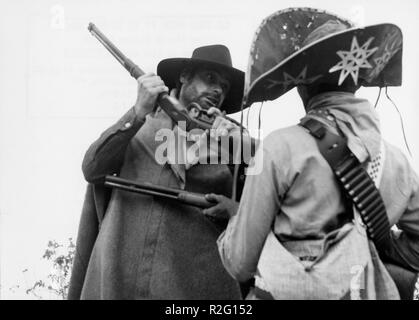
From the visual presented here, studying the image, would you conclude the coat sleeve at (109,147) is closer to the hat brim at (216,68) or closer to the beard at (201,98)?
A: the beard at (201,98)

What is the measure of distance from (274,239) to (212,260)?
0.96 meters

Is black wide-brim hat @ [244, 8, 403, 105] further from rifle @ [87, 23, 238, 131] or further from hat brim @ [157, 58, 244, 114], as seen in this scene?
hat brim @ [157, 58, 244, 114]

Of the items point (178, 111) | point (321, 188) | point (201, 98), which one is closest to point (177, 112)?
point (178, 111)

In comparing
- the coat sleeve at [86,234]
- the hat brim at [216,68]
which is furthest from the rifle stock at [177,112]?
the coat sleeve at [86,234]

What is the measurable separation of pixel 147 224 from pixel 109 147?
17.6 inches

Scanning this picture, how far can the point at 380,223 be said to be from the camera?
7.38 ft

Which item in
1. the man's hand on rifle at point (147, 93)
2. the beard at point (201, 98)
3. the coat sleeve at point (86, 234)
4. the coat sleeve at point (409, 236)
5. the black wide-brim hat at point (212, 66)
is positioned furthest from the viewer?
the black wide-brim hat at point (212, 66)

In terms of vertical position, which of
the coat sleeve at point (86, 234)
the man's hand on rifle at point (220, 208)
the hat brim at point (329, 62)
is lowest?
the coat sleeve at point (86, 234)

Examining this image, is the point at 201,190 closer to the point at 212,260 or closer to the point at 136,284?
the point at 212,260

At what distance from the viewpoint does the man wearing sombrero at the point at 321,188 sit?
2.09 metres

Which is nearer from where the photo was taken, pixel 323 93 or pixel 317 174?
pixel 317 174

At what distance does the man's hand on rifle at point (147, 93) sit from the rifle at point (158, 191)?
35 cm
